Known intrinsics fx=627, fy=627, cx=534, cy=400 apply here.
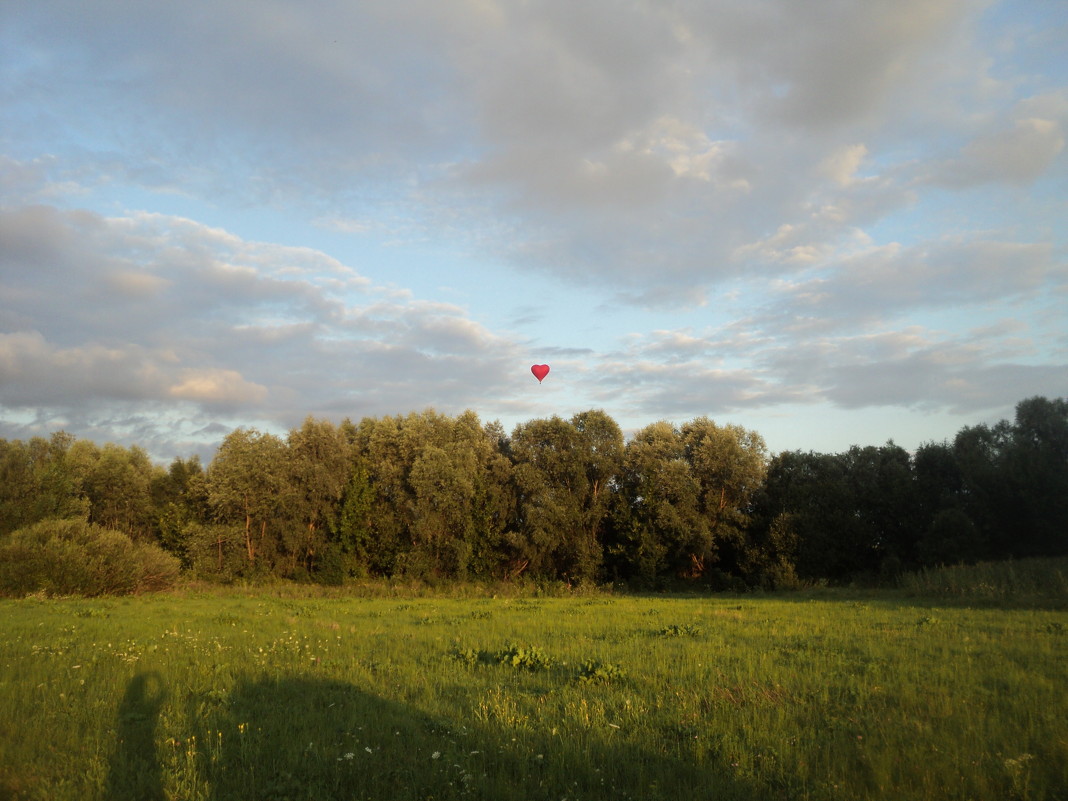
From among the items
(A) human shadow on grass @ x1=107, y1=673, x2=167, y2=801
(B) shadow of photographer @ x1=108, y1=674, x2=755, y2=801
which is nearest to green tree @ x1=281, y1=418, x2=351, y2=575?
(A) human shadow on grass @ x1=107, y1=673, x2=167, y2=801

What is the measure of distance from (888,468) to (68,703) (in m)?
42.7

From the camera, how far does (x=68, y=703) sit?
864 cm

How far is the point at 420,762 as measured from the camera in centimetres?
652

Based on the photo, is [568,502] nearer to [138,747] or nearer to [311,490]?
[311,490]

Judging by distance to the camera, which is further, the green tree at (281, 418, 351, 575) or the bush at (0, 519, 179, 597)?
the green tree at (281, 418, 351, 575)

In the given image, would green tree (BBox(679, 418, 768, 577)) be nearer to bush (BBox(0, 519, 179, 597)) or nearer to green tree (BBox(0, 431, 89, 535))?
bush (BBox(0, 519, 179, 597))

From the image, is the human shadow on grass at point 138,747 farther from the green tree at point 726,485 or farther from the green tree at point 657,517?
the green tree at point 726,485

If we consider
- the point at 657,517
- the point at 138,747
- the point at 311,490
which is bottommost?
the point at 657,517

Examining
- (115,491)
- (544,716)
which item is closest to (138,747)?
(544,716)

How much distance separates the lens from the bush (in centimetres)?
2816

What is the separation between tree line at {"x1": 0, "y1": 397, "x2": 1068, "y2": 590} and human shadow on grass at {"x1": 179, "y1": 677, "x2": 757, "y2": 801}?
33.1 metres

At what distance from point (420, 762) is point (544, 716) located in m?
1.87

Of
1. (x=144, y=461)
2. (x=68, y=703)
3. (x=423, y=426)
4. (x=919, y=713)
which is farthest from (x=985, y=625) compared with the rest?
(x=144, y=461)

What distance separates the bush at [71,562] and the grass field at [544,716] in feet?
54.3
